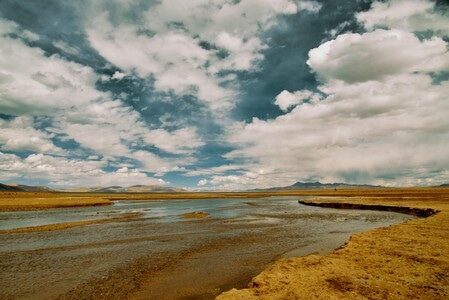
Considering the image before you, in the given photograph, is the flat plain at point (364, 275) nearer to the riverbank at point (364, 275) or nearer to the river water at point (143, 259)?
the riverbank at point (364, 275)

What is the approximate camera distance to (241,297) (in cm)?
1091

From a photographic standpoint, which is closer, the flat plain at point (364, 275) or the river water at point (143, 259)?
the flat plain at point (364, 275)

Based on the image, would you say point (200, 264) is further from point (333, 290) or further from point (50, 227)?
point (50, 227)

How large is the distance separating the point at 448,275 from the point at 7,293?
834 inches

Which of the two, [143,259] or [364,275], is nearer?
[364,275]

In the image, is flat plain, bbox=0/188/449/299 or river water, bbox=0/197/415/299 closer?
flat plain, bbox=0/188/449/299

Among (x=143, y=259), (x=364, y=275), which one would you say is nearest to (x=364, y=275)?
(x=364, y=275)

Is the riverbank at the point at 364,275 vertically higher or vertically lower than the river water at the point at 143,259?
higher

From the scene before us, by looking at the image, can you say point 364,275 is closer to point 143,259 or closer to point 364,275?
point 364,275

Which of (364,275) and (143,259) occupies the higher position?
(364,275)

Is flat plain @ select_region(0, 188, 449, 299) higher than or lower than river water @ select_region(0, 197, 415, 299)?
higher

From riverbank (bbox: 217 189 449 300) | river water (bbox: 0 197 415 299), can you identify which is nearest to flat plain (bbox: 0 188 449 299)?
riverbank (bbox: 217 189 449 300)

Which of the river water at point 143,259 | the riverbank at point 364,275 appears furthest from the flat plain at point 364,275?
the river water at point 143,259

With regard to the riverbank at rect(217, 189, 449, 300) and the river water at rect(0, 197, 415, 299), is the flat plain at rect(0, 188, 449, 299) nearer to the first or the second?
the riverbank at rect(217, 189, 449, 300)
